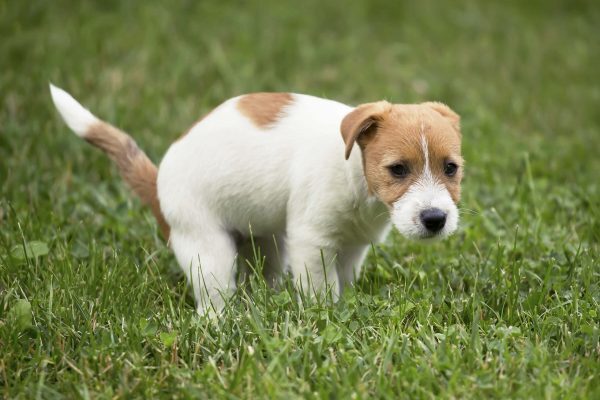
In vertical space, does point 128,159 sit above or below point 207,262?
above

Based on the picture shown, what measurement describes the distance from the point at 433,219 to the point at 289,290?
28.5 inches

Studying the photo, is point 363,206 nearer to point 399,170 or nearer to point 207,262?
point 399,170

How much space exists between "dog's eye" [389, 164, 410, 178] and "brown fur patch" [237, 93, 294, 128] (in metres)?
0.77

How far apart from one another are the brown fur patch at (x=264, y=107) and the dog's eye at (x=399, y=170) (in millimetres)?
775

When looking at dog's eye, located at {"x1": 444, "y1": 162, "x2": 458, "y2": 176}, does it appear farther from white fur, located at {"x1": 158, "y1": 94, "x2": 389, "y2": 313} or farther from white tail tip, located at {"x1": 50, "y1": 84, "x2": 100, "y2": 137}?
white tail tip, located at {"x1": 50, "y1": 84, "x2": 100, "y2": 137}

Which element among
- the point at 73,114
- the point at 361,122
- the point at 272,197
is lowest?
the point at 272,197

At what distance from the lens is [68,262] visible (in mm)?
3787

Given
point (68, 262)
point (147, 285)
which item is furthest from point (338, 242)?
point (68, 262)

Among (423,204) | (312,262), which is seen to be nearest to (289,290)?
(312,262)

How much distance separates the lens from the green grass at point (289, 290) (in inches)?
121

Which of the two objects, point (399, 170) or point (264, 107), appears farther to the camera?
point (264, 107)

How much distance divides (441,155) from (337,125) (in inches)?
25.5

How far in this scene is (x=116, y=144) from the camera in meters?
4.20

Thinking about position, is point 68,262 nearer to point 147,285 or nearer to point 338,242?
point 147,285
